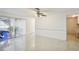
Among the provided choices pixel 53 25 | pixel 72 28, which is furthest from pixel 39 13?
pixel 72 28

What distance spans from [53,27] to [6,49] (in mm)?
1109

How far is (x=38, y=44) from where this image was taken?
278cm

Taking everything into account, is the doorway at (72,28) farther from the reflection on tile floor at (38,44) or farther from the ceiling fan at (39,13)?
the ceiling fan at (39,13)

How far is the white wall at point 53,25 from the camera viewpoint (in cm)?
279

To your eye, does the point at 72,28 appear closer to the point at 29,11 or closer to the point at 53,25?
the point at 53,25

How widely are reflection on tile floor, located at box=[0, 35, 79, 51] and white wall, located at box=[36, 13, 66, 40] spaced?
0.35ft

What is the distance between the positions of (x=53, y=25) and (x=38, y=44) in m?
0.52

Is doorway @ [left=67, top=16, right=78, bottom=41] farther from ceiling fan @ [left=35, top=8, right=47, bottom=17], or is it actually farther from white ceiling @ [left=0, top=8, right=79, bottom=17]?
ceiling fan @ [left=35, top=8, right=47, bottom=17]

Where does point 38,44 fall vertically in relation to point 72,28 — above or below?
below

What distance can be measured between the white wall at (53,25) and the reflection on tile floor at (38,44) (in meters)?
0.11

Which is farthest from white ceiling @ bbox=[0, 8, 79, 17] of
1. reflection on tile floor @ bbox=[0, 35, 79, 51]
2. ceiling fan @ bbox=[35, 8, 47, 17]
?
reflection on tile floor @ bbox=[0, 35, 79, 51]

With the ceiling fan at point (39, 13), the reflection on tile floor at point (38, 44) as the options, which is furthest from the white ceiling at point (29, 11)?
the reflection on tile floor at point (38, 44)

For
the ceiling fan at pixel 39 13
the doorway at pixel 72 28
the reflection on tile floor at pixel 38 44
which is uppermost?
the ceiling fan at pixel 39 13
